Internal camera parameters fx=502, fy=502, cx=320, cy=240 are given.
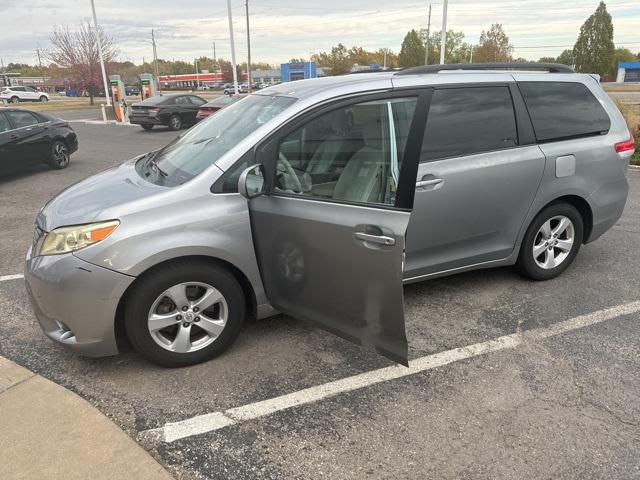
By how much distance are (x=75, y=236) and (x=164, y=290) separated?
0.59 metres

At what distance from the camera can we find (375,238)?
2.63 m

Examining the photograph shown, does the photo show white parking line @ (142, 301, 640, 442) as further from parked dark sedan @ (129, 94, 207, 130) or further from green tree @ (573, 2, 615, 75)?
green tree @ (573, 2, 615, 75)

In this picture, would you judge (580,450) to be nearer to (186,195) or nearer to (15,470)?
(186,195)

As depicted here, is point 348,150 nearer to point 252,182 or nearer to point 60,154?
point 252,182

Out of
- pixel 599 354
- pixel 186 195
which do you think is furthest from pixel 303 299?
pixel 599 354

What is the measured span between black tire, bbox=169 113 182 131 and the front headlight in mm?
17999

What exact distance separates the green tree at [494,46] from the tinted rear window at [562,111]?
6326 centimetres

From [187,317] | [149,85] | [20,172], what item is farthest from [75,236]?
[149,85]

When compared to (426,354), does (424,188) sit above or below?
above

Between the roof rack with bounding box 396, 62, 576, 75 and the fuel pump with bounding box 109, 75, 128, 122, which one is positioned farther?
the fuel pump with bounding box 109, 75, 128, 122

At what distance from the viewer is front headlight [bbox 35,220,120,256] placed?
9.29 feet

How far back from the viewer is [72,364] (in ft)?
10.7

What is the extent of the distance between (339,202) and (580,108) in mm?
2649

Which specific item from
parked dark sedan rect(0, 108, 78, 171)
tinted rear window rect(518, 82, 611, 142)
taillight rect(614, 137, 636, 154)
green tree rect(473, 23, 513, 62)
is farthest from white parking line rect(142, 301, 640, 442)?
green tree rect(473, 23, 513, 62)
